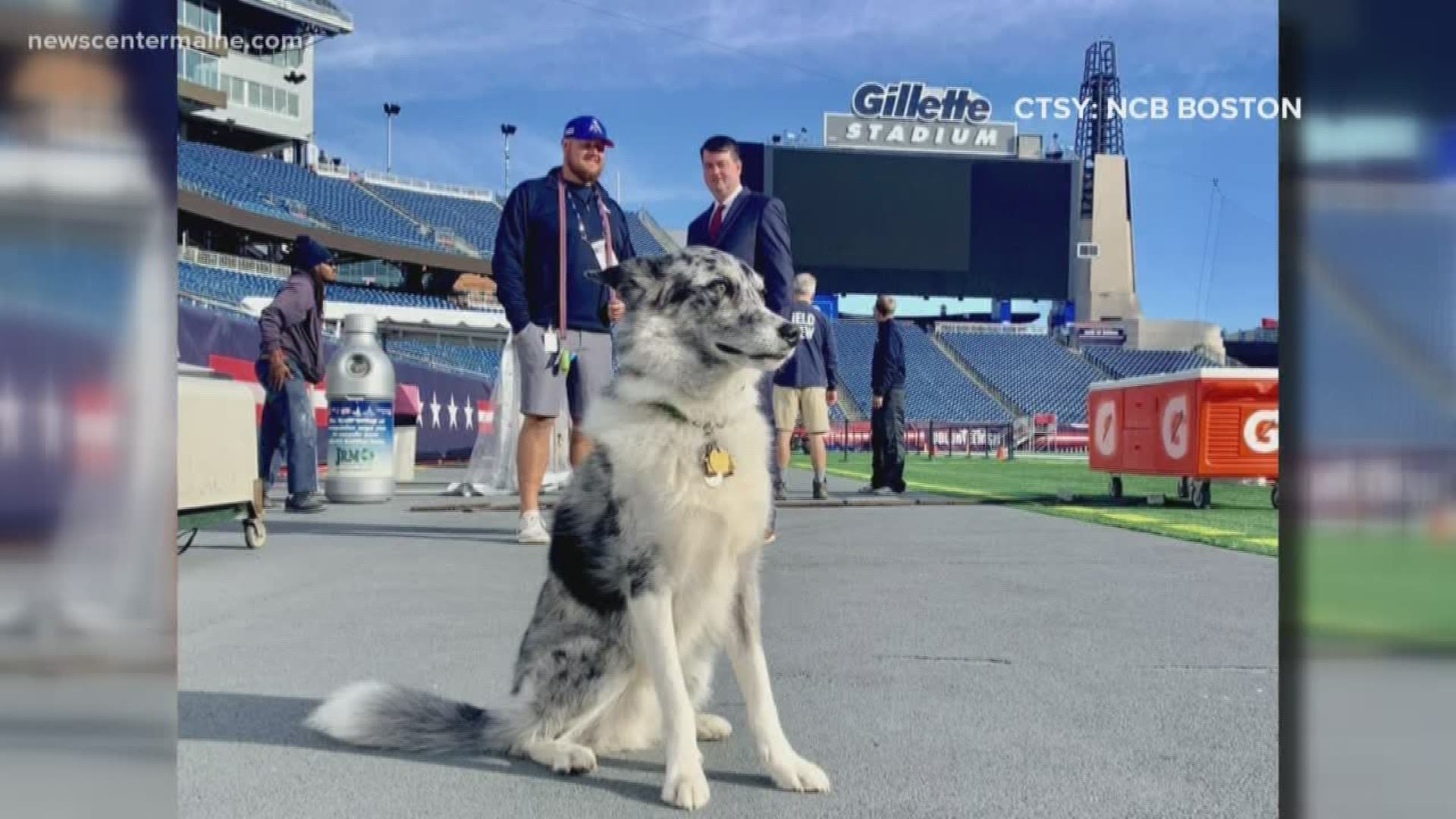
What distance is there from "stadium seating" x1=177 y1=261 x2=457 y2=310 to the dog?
29.9 ft

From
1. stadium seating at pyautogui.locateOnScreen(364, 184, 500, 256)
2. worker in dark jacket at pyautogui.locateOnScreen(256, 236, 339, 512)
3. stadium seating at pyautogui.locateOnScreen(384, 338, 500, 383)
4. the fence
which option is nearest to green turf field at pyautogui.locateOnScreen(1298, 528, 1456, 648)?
worker in dark jacket at pyautogui.locateOnScreen(256, 236, 339, 512)

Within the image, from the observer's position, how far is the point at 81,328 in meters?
1.30

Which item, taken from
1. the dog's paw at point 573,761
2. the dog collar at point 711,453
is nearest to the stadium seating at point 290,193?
the dog collar at point 711,453

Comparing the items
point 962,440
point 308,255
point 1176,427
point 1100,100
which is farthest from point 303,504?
point 962,440

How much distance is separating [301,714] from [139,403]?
141 cm

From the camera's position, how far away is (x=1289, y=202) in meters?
1.26

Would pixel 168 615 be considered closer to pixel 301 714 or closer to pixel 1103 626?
pixel 301 714

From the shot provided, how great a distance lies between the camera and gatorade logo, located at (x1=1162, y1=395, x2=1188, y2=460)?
28.2 ft

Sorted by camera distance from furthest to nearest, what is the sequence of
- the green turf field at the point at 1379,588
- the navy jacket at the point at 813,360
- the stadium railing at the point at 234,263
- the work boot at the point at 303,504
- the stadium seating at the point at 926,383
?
1. the stadium seating at the point at 926,383
2. the stadium railing at the point at 234,263
3. the navy jacket at the point at 813,360
4. the work boot at the point at 303,504
5. the green turf field at the point at 1379,588

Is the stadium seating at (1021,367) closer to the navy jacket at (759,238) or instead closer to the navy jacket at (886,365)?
the navy jacket at (886,365)

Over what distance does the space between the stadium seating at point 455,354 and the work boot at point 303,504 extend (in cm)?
467

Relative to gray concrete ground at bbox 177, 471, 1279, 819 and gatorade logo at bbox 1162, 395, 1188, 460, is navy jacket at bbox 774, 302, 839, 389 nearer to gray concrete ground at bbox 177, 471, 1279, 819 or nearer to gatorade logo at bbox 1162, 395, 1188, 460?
gatorade logo at bbox 1162, 395, 1188, 460

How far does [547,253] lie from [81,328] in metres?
3.45

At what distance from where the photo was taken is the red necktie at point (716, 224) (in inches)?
148
